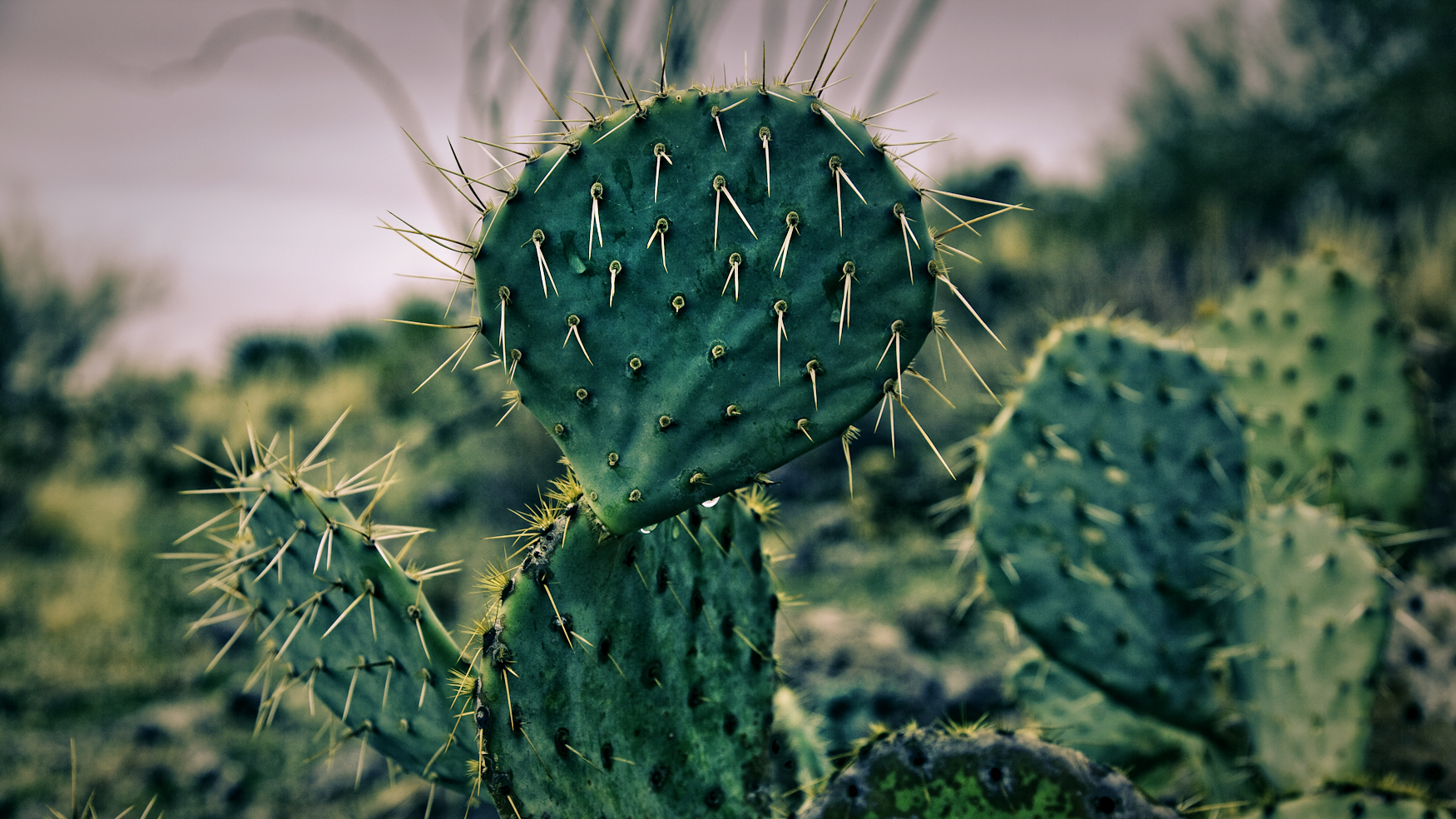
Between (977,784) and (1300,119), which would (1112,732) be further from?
(1300,119)

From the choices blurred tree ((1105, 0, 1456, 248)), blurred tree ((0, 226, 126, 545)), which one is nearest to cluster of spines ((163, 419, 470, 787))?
blurred tree ((0, 226, 126, 545))

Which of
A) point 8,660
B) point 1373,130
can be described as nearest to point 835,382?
point 8,660

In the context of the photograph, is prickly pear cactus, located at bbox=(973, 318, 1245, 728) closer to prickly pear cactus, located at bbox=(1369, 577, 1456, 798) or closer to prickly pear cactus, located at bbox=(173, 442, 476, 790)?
prickly pear cactus, located at bbox=(1369, 577, 1456, 798)

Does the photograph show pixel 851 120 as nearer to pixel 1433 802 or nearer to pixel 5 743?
pixel 1433 802

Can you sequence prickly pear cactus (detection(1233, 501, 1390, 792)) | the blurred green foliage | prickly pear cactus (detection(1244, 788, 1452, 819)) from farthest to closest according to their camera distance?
the blurred green foliage
prickly pear cactus (detection(1233, 501, 1390, 792))
prickly pear cactus (detection(1244, 788, 1452, 819))

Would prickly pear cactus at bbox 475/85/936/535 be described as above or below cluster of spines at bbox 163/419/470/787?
above

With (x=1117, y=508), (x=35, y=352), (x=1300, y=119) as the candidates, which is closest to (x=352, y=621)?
(x=1117, y=508)
